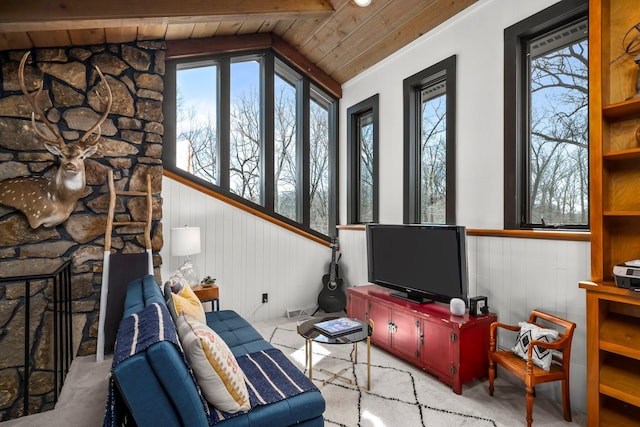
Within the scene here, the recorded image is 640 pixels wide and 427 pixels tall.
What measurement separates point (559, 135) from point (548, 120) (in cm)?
14

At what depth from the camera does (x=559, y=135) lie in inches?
99.8

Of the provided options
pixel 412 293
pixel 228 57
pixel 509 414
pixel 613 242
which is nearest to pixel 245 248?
pixel 412 293

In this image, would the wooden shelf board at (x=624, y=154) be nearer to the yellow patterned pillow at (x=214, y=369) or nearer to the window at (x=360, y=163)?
the yellow patterned pillow at (x=214, y=369)

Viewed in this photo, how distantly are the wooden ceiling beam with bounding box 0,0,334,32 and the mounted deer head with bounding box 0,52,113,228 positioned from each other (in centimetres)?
46

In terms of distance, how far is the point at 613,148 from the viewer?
206 centimetres

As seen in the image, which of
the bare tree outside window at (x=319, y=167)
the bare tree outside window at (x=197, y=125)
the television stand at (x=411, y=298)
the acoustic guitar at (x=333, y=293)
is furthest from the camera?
the bare tree outside window at (x=319, y=167)

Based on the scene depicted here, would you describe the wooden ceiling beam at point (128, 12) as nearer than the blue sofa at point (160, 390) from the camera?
No

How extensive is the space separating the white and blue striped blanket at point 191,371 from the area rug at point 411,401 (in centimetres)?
52

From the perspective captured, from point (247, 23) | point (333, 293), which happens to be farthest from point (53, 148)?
point (333, 293)

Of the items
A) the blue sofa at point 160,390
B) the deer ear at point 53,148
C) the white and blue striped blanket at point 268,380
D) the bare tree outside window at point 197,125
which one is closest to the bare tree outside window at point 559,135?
the white and blue striped blanket at point 268,380

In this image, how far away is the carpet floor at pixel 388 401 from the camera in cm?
Answer: 217

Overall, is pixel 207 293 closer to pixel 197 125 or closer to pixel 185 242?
pixel 185 242

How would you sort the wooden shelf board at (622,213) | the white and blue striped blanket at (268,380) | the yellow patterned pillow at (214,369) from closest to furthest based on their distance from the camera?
the yellow patterned pillow at (214,369) < the white and blue striped blanket at (268,380) < the wooden shelf board at (622,213)

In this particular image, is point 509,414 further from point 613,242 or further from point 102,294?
point 102,294
